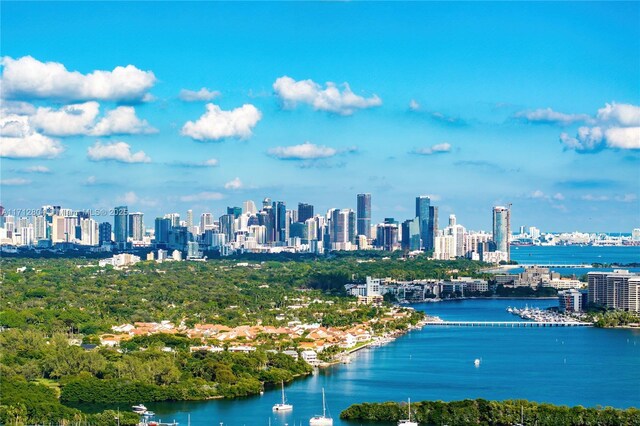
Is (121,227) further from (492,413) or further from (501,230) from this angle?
(492,413)

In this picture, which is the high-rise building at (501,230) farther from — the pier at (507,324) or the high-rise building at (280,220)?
the pier at (507,324)

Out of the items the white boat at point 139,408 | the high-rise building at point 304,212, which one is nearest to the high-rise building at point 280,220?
the high-rise building at point 304,212

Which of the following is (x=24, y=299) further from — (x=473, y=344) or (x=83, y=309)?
(x=473, y=344)

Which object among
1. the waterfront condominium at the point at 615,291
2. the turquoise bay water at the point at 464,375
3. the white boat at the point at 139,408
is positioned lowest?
the white boat at the point at 139,408

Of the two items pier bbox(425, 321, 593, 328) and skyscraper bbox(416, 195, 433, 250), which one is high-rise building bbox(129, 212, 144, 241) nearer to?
skyscraper bbox(416, 195, 433, 250)

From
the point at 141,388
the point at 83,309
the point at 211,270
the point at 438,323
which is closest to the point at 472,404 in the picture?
the point at 141,388

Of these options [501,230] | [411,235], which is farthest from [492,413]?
[411,235]
